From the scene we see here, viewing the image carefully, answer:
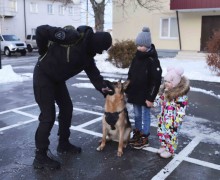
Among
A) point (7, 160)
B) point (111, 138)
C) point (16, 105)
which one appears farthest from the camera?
point (16, 105)

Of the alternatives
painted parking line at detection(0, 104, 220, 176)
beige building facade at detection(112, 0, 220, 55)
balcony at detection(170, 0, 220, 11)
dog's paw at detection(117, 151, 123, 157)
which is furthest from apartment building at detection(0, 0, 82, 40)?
dog's paw at detection(117, 151, 123, 157)

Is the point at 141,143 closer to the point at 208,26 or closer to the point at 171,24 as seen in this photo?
the point at 208,26

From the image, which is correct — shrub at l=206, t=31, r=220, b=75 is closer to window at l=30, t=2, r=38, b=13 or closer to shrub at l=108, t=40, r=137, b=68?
shrub at l=108, t=40, r=137, b=68

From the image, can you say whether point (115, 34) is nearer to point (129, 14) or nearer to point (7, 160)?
point (129, 14)

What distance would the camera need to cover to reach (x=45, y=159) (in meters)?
3.86

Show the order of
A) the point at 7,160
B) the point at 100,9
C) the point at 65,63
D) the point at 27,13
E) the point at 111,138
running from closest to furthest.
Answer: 1. the point at 65,63
2. the point at 7,160
3. the point at 111,138
4. the point at 100,9
5. the point at 27,13

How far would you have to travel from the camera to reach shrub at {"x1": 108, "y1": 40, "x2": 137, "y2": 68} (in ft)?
44.2

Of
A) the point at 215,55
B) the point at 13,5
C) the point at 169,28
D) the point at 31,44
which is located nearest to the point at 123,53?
the point at 215,55

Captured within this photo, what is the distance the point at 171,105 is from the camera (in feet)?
13.2

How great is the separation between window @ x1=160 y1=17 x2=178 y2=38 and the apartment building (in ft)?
52.9

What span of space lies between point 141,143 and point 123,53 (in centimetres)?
920

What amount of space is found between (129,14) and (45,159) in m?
19.6

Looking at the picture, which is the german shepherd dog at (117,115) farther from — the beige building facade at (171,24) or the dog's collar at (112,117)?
the beige building facade at (171,24)

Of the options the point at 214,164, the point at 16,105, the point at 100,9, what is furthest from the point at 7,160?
the point at 100,9
